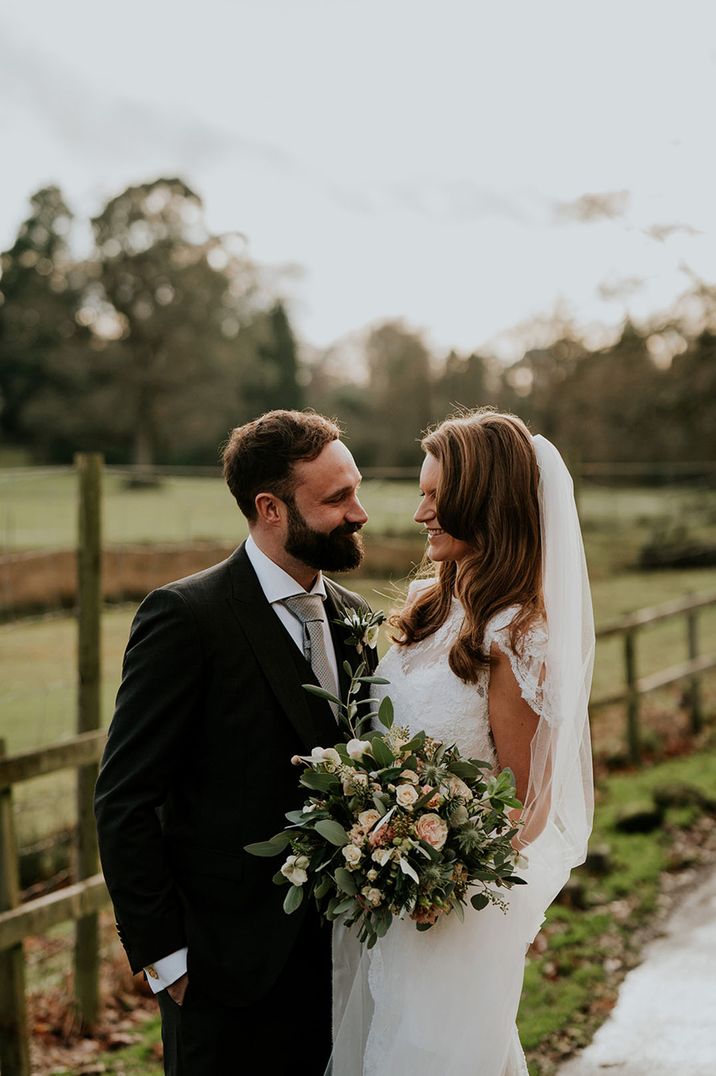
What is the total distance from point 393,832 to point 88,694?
2575mm

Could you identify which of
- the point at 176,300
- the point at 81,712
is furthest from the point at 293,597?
the point at 176,300

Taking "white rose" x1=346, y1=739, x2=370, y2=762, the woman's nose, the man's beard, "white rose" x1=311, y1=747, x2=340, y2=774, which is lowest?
"white rose" x1=311, y1=747, x2=340, y2=774

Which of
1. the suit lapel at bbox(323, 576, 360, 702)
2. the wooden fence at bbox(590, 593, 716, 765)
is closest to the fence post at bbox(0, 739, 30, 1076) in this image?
the suit lapel at bbox(323, 576, 360, 702)

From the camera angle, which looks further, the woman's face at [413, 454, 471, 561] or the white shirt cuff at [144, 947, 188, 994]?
the woman's face at [413, 454, 471, 561]

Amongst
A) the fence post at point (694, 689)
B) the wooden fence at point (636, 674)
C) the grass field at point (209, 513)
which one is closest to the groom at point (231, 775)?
the grass field at point (209, 513)

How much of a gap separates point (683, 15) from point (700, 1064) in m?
10.2

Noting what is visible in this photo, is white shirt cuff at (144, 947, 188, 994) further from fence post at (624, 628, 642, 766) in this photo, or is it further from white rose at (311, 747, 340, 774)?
fence post at (624, 628, 642, 766)

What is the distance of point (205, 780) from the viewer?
8.82ft

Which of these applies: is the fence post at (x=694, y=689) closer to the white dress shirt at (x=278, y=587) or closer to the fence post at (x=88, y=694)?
the fence post at (x=88, y=694)

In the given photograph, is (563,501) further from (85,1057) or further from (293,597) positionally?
(85,1057)

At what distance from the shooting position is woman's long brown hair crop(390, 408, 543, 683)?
2871mm

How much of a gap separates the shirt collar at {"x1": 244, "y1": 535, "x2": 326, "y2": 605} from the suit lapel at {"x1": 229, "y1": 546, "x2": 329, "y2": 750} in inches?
0.9

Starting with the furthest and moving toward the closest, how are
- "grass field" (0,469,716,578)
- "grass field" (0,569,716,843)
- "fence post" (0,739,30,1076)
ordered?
"grass field" (0,569,716,843), "grass field" (0,469,716,578), "fence post" (0,739,30,1076)

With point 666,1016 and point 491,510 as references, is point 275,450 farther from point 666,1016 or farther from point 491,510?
point 666,1016
